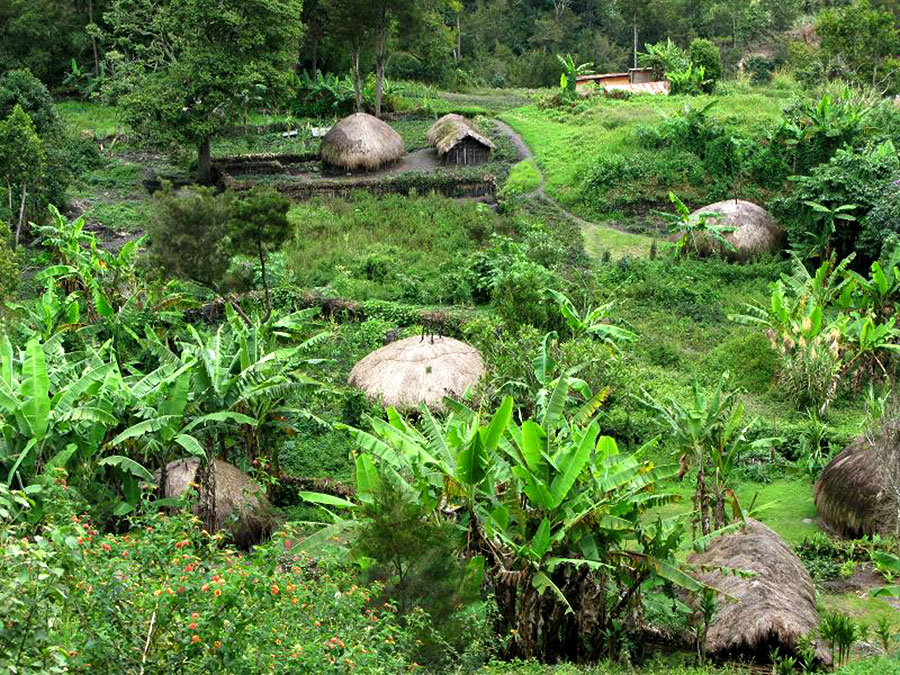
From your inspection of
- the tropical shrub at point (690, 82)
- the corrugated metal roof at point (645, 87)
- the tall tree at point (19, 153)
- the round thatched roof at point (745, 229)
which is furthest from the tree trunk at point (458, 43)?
the tall tree at point (19, 153)

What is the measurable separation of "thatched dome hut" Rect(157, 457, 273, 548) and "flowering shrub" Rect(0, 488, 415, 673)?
4.66 metres

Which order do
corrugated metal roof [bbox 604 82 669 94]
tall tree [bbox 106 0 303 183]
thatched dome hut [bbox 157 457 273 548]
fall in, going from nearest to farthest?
thatched dome hut [bbox 157 457 273 548], tall tree [bbox 106 0 303 183], corrugated metal roof [bbox 604 82 669 94]

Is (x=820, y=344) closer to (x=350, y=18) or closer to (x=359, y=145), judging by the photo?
(x=359, y=145)

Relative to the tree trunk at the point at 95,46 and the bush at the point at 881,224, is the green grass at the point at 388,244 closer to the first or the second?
the bush at the point at 881,224

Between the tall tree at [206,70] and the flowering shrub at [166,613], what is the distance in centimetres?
2266

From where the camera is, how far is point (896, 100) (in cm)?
3906

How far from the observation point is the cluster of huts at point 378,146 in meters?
33.6

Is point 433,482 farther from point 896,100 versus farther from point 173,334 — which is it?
point 896,100

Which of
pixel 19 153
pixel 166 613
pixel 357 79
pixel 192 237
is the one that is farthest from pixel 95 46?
pixel 166 613

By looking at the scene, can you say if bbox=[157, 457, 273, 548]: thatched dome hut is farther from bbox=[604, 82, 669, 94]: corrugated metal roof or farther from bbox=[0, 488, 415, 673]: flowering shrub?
bbox=[604, 82, 669, 94]: corrugated metal roof

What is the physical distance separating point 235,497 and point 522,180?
63.3 ft

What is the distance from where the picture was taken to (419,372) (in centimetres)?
1827

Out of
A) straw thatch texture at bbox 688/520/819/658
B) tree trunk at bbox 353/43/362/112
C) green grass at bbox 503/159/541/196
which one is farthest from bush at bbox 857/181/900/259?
tree trunk at bbox 353/43/362/112

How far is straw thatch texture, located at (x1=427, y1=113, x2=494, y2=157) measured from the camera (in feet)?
112
